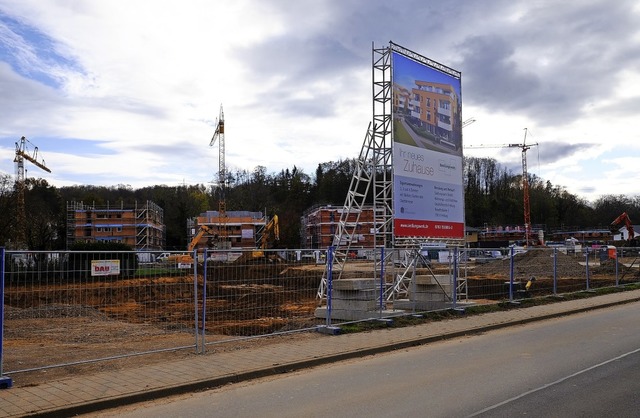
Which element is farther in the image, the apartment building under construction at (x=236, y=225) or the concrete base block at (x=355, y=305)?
the apartment building under construction at (x=236, y=225)


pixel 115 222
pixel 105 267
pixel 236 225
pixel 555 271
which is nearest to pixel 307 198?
pixel 236 225

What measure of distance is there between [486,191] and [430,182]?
142158 millimetres

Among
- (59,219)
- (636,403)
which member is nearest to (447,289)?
(636,403)

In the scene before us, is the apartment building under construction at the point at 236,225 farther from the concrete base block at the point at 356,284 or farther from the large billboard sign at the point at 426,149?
the concrete base block at the point at 356,284

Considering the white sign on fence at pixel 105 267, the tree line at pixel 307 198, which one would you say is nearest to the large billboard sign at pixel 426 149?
the white sign on fence at pixel 105 267

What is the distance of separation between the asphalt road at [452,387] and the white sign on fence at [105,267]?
248 centimetres

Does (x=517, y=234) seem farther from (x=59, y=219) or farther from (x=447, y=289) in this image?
(x=447, y=289)

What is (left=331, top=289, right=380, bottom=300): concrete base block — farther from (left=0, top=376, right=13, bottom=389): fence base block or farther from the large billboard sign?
(left=0, top=376, right=13, bottom=389): fence base block

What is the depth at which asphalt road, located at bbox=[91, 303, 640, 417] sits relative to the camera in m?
6.43

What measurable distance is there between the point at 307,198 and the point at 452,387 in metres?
145

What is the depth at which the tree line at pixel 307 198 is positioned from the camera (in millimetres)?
128000

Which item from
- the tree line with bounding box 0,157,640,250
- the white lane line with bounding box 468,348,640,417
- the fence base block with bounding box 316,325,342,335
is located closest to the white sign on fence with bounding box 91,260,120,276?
the fence base block with bounding box 316,325,342,335

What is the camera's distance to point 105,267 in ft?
28.5

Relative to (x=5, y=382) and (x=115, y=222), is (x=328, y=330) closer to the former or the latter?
(x=5, y=382)
